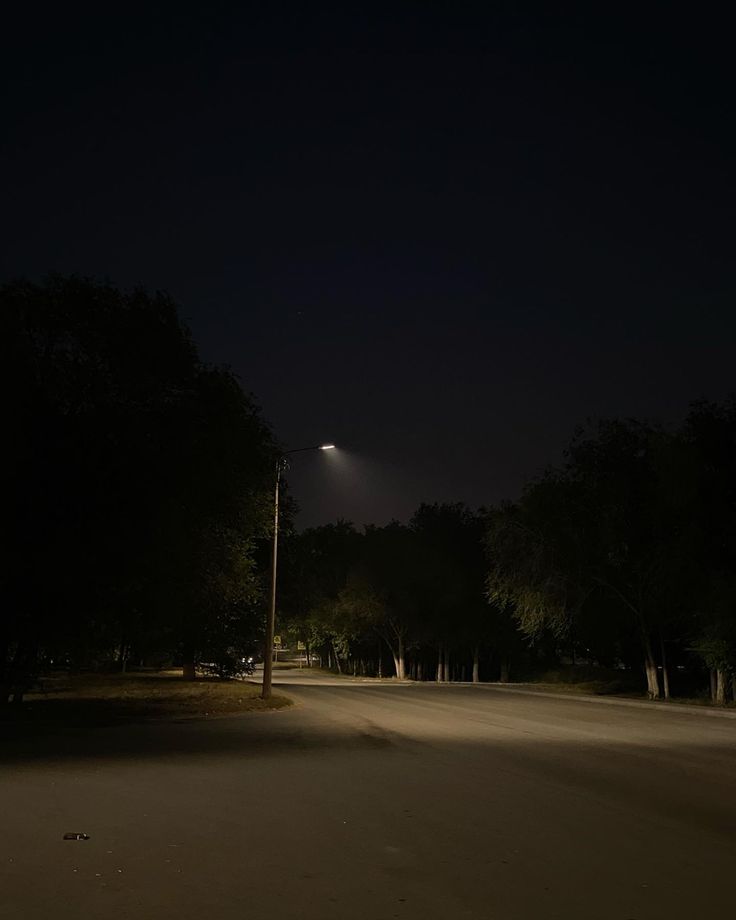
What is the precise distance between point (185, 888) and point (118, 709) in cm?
2223

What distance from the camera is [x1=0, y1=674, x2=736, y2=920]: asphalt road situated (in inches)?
256

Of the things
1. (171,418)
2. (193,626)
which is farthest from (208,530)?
(193,626)

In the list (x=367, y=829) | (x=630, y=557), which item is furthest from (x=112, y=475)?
(x=630, y=557)

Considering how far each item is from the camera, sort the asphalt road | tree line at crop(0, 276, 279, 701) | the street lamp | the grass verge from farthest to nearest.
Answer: the street lamp → the grass verge → tree line at crop(0, 276, 279, 701) → the asphalt road

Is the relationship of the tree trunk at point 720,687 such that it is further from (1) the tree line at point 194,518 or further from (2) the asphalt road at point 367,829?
(2) the asphalt road at point 367,829

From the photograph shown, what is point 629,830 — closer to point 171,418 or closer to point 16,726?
point 16,726

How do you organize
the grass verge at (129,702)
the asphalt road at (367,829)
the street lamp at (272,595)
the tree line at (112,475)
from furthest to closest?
the street lamp at (272,595)
the grass verge at (129,702)
the tree line at (112,475)
the asphalt road at (367,829)

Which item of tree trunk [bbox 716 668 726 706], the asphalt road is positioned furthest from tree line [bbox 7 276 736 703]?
the asphalt road

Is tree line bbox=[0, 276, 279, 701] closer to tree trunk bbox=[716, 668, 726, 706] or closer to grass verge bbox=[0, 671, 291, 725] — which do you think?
grass verge bbox=[0, 671, 291, 725]

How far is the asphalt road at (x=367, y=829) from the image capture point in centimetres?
650

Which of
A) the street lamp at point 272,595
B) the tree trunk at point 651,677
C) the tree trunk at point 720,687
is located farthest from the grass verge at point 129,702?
the tree trunk at point 720,687


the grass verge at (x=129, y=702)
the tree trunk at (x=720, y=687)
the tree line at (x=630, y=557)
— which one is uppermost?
the tree line at (x=630, y=557)

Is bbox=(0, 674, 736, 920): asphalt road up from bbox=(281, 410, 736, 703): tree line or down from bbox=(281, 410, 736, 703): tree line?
down

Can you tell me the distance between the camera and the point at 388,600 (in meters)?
71.2
